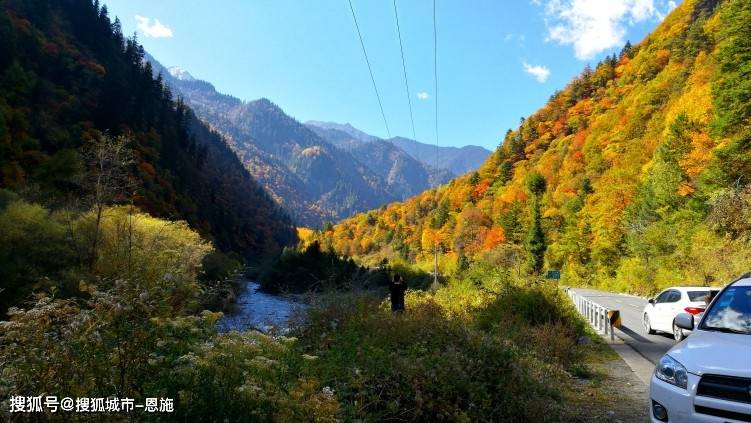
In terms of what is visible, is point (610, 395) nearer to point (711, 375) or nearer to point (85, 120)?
point (711, 375)

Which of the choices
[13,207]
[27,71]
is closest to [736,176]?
[13,207]

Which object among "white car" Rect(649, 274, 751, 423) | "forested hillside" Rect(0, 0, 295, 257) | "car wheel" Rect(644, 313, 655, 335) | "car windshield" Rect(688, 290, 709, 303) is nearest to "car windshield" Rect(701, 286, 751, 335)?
"white car" Rect(649, 274, 751, 423)

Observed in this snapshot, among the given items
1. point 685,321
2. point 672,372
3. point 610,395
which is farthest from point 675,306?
point 672,372

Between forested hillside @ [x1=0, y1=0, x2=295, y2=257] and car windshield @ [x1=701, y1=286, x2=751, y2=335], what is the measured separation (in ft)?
89.9

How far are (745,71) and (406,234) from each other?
330ft

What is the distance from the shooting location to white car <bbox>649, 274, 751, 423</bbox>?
13.0 ft

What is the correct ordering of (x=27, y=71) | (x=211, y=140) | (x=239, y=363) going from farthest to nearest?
(x=211, y=140)
(x=27, y=71)
(x=239, y=363)

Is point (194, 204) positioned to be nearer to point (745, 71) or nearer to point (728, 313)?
point (745, 71)

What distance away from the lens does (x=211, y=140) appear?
17962cm

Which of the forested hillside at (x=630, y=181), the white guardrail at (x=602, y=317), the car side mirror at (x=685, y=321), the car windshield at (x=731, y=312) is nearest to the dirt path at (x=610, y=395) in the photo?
the car side mirror at (x=685, y=321)

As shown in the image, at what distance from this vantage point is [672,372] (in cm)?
459

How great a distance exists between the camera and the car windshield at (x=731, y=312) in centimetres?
Result: 505

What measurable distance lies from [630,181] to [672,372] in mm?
53152

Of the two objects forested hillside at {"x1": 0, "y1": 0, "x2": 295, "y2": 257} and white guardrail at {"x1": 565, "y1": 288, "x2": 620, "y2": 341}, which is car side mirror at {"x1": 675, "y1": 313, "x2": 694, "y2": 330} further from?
forested hillside at {"x1": 0, "y1": 0, "x2": 295, "y2": 257}
